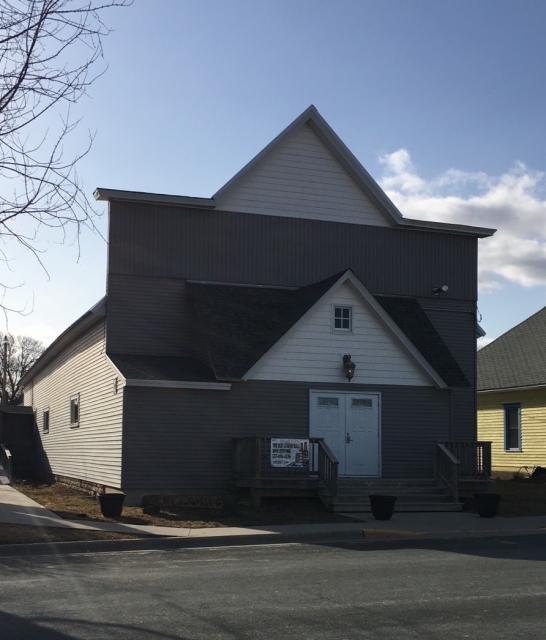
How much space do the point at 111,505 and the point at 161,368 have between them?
4.72 m

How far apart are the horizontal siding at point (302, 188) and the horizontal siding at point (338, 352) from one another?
3.51m

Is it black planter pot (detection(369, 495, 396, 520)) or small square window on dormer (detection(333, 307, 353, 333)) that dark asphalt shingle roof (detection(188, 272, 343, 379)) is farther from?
black planter pot (detection(369, 495, 396, 520))

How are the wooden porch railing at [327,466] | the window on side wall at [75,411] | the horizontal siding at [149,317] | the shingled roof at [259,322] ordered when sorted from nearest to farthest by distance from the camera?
the wooden porch railing at [327,466], the shingled roof at [259,322], the horizontal siding at [149,317], the window on side wall at [75,411]

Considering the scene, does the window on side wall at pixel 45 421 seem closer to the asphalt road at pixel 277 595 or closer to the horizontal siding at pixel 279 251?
the horizontal siding at pixel 279 251

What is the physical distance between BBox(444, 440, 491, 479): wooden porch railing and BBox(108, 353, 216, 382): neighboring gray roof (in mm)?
6779

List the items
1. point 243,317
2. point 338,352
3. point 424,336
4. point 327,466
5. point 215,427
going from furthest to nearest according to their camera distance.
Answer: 1. point 424,336
2. point 243,317
3. point 338,352
4. point 215,427
5. point 327,466

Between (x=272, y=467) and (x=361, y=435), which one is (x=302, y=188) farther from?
(x=272, y=467)

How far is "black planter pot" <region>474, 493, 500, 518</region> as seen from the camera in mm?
19578

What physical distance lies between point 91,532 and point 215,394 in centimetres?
694

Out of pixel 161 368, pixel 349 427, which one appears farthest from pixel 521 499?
pixel 161 368

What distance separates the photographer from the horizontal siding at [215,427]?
21.4 m

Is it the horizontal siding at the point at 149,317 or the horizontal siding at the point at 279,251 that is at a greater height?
the horizontal siding at the point at 279,251

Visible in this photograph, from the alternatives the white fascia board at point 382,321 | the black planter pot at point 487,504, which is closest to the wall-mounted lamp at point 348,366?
the white fascia board at point 382,321

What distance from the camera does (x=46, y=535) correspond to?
1518cm
